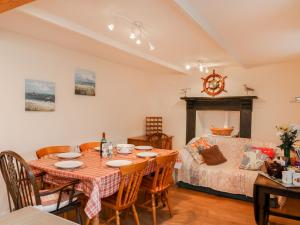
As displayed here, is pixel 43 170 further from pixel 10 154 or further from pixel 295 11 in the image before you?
pixel 295 11

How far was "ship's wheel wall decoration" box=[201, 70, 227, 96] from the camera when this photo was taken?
5090 mm

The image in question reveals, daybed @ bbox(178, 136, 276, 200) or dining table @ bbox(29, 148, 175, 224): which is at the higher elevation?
dining table @ bbox(29, 148, 175, 224)

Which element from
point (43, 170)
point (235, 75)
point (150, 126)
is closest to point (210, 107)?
point (235, 75)

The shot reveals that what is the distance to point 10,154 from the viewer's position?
1999mm

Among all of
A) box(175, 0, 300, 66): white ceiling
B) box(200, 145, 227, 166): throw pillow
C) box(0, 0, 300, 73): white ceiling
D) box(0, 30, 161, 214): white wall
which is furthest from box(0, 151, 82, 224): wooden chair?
A: box(200, 145, 227, 166): throw pillow

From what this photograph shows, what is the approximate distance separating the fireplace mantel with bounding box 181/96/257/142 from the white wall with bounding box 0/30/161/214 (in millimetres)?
1206

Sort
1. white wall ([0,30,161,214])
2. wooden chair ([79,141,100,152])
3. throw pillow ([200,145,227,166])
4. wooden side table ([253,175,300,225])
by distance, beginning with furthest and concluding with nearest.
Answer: throw pillow ([200,145,227,166]), wooden chair ([79,141,100,152]), white wall ([0,30,161,214]), wooden side table ([253,175,300,225])

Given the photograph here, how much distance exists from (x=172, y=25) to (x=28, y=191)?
89.2 inches

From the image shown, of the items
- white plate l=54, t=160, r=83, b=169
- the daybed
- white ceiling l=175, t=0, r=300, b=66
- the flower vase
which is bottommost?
the daybed

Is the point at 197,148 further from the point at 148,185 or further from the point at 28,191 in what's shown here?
the point at 28,191

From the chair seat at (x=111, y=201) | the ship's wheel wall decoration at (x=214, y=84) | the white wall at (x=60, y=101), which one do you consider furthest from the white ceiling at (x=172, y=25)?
the chair seat at (x=111, y=201)

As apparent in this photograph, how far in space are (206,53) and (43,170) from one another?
3066 millimetres

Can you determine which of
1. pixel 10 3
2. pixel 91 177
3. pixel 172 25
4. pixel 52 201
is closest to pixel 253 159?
pixel 172 25

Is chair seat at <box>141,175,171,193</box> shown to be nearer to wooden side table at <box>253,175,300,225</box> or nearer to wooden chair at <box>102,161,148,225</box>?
wooden chair at <box>102,161,148,225</box>
